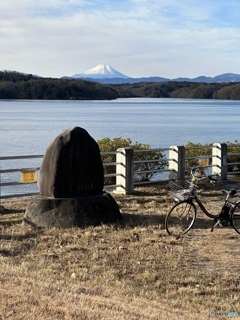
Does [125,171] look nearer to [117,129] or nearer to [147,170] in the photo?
[147,170]

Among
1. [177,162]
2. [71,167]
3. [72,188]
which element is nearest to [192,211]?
[72,188]

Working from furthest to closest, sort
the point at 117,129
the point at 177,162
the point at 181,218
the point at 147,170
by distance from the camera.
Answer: the point at 117,129 < the point at 147,170 < the point at 177,162 < the point at 181,218

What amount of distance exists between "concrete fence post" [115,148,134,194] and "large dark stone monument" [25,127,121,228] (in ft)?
10.8

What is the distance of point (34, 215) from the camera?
995 cm

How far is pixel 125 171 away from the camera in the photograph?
13852 mm

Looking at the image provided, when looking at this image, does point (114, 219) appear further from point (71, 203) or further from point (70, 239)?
point (70, 239)

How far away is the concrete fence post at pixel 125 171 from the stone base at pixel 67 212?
144 inches

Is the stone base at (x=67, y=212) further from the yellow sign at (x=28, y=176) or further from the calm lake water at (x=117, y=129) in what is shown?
the calm lake water at (x=117, y=129)

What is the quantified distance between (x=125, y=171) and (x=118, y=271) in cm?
672

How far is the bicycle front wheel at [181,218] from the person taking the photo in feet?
30.7

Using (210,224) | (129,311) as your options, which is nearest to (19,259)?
(129,311)

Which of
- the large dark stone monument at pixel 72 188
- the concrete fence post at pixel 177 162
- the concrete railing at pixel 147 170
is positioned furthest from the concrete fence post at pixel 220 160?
the large dark stone monument at pixel 72 188

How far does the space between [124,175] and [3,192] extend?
650 centimetres

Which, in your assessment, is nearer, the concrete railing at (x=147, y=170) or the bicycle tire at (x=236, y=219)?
the bicycle tire at (x=236, y=219)
